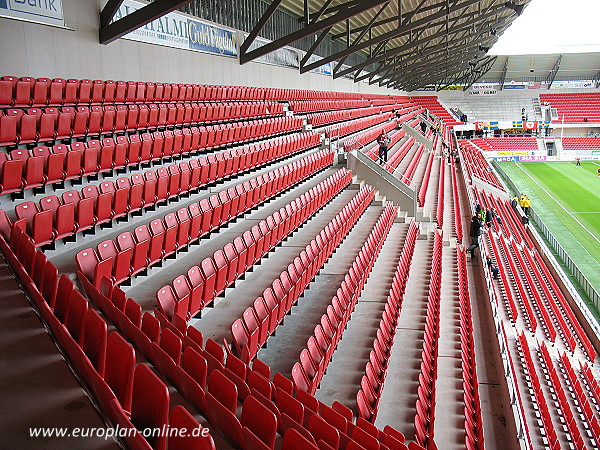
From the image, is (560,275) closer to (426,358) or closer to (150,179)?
(426,358)

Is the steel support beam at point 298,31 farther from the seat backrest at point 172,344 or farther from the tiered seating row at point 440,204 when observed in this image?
the seat backrest at point 172,344

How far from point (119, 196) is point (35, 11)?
3142 mm

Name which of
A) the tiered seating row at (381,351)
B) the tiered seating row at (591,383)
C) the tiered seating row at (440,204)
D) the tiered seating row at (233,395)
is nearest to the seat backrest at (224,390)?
the tiered seating row at (233,395)

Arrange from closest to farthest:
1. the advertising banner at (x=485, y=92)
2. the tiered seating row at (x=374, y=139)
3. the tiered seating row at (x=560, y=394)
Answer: the tiered seating row at (x=560, y=394) < the tiered seating row at (x=374, y=139) < the advertising banner at (x=485, y=92)

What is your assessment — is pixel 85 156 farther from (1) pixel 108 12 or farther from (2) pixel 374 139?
(2) pixel 374 139

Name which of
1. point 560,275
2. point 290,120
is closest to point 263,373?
point 290,120

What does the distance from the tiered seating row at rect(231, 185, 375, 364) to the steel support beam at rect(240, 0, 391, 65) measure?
4587 mm

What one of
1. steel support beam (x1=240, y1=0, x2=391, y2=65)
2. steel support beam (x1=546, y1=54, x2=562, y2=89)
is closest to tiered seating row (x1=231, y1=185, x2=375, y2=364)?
steel support beam (x1=240, y1=0, x2=391, y2=65)

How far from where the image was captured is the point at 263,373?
11.6ft

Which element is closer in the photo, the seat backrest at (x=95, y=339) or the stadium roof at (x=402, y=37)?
the seat backrest at (x=95, y=339)

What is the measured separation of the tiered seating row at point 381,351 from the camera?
3.95 metres

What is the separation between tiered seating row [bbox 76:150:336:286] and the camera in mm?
4035

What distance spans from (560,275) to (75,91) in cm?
1095

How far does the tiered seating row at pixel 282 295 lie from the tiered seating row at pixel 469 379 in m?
1.80
